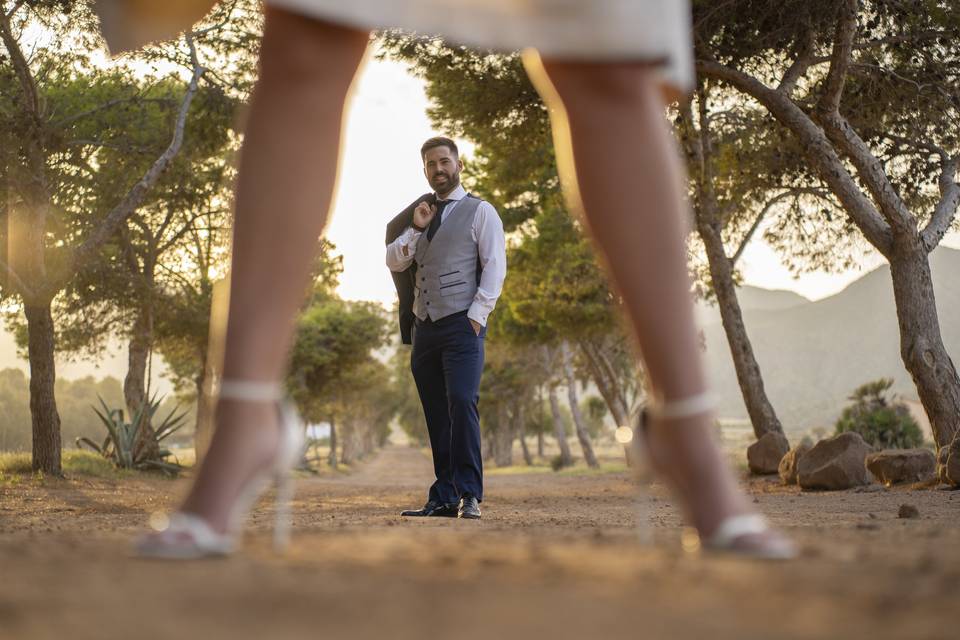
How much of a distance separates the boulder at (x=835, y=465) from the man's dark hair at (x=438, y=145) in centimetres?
722

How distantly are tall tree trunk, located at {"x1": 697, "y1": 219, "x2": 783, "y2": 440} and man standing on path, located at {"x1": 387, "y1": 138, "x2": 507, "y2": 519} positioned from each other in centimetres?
1009

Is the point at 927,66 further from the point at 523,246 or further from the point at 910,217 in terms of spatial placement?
the point at 523,246

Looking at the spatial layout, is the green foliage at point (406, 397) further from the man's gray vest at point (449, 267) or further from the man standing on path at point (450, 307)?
the man's gray vest at point (449, 267)

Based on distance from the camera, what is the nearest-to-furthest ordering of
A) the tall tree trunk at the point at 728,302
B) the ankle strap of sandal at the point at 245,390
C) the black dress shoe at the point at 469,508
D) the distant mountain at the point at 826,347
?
1. the ankle strap of sandal at the point at 245,390
2. the black dress shoe at the point at 469,508
3. the tall tree trunk at the point at 728,302
4. the distant mountain at the point at 826,347

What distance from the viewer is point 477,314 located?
20.2ft

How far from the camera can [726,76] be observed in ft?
39.4

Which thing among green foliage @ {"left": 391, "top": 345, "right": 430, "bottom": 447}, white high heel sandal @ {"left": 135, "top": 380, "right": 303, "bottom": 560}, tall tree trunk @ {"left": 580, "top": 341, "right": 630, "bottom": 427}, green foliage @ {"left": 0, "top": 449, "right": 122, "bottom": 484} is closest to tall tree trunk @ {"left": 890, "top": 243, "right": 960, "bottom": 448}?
white high heel sandal @ {"left": 135, "top": 380, "right": 303, "bottom": 560}

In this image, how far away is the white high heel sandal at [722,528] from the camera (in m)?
1.28

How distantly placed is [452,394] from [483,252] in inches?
40.5

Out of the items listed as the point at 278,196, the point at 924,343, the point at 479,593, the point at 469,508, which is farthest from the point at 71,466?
the point at 479,593

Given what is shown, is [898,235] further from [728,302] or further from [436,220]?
[436,220]

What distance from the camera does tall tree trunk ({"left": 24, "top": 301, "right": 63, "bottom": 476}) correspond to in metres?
13.9

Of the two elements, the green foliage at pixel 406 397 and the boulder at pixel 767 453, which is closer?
the boulder at pixel 767 453

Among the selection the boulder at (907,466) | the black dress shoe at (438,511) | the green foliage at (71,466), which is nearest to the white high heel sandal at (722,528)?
the black dress shoe at (438,511)
